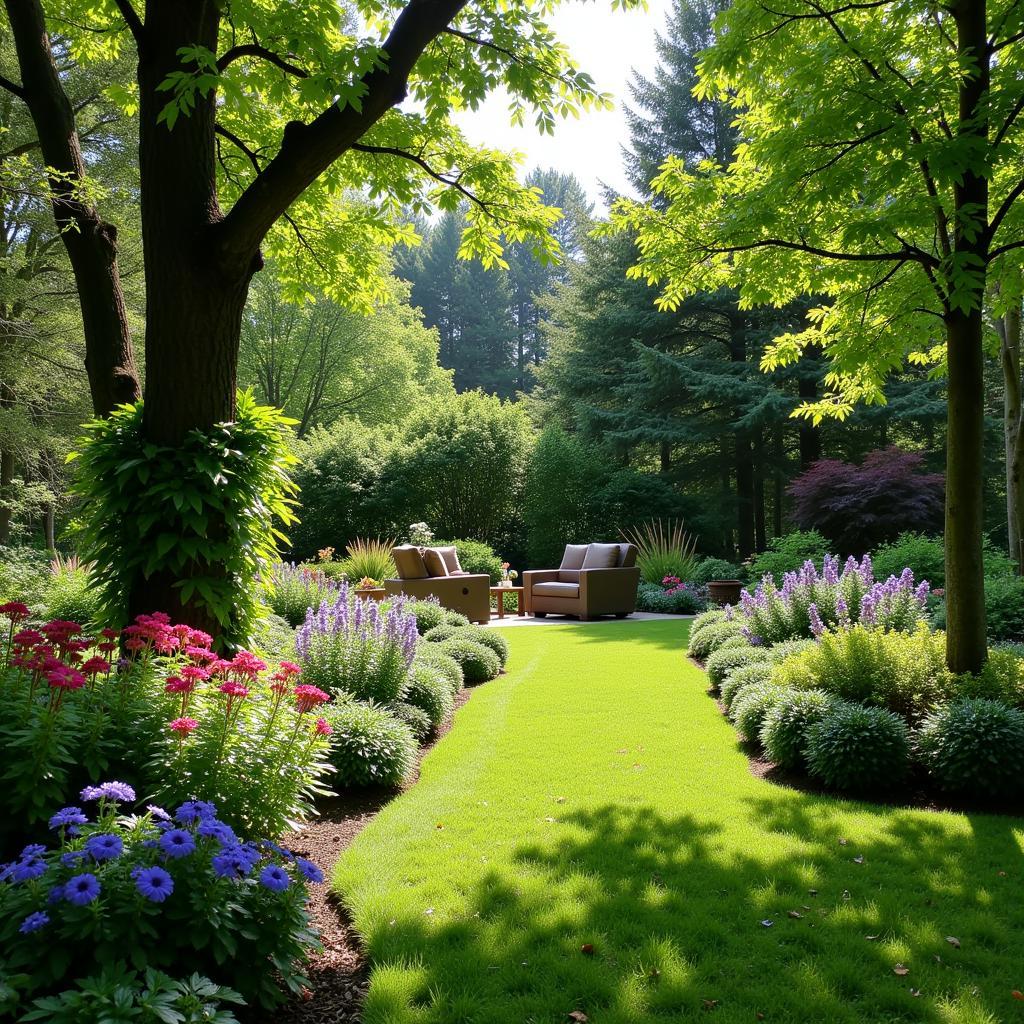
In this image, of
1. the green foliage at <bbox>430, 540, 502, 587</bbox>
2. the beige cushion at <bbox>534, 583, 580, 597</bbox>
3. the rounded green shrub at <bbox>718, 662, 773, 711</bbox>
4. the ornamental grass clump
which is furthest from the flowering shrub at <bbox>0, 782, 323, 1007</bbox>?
the green foliage at <bbox>430, 540, 502, 587</bbox>

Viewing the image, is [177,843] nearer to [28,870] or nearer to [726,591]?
[28,870]

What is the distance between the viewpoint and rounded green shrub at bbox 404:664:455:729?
5.30 meters

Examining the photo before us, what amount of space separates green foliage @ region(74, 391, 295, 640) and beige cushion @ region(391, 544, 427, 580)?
6673 mm

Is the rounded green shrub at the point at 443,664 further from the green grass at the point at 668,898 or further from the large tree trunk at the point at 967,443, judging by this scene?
the large tree trunk at the point at 967,443

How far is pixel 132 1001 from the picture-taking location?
5.23 ft

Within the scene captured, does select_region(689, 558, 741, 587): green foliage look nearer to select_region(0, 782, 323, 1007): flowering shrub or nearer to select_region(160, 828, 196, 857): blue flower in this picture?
select_region(0, 782, 323, 1007): flowering shrub

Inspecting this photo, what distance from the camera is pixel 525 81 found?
494 cm

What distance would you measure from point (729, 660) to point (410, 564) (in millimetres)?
5637

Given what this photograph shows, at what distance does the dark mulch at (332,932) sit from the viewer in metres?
2.16

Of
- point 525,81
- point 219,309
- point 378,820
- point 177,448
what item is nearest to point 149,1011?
point 378,820

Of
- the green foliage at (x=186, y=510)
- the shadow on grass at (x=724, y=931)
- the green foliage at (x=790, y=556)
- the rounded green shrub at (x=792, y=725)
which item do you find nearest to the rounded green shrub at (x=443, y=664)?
the green foliage at (x=186, y=510)

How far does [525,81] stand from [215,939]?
5.06m

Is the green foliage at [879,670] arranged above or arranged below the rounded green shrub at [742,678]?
above

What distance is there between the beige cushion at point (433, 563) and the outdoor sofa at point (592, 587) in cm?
245
